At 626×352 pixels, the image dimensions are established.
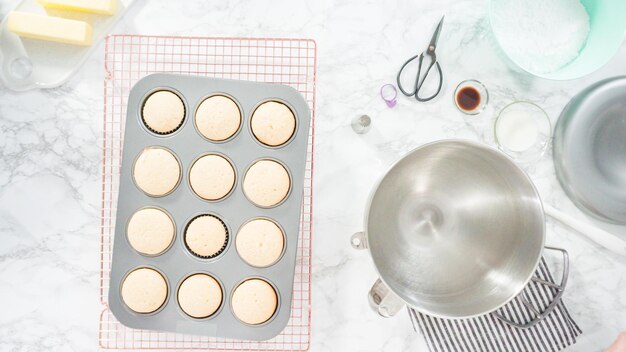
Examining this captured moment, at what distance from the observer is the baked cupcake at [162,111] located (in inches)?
46.8

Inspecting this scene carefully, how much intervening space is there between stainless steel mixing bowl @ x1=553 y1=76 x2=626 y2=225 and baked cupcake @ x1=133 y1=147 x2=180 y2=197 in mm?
961

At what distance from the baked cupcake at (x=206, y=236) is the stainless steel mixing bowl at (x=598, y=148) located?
2.84 ft

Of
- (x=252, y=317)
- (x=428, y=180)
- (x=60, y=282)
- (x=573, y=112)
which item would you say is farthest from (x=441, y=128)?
(x=60, y=282)

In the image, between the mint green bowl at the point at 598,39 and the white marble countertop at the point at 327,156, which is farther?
A: the white marble countertop at the point at 327,156

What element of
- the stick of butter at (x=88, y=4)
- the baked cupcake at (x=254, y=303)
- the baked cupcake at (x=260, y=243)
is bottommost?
Answer: the baked cupcake at (x=254, y=303)

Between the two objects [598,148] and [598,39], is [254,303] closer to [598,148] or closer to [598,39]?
[598,148]

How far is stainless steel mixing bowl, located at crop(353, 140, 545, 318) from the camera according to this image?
1124 millimetres

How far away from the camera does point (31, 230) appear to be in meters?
1.39

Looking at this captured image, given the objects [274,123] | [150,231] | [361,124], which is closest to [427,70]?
[361,124]

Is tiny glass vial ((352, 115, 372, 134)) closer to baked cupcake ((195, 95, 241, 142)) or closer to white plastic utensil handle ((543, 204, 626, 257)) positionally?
baked cupcake ((195, 95, 241, 142))

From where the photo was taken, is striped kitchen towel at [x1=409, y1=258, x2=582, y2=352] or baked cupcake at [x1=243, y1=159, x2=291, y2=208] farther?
striped kitchen towel at [x1=409, y1=258, x2=582, y2=352]

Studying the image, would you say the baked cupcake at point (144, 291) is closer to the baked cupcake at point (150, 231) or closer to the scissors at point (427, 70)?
the baked cupcake at point (150, 231)

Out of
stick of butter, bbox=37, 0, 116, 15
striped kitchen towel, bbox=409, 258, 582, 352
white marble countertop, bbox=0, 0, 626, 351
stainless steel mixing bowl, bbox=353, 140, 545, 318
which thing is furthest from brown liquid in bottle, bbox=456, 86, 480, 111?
stick of butter, bbox=37, 0, 116, 15

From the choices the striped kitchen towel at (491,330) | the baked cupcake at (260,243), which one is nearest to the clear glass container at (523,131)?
the striped kitchen towel at (491,330)
